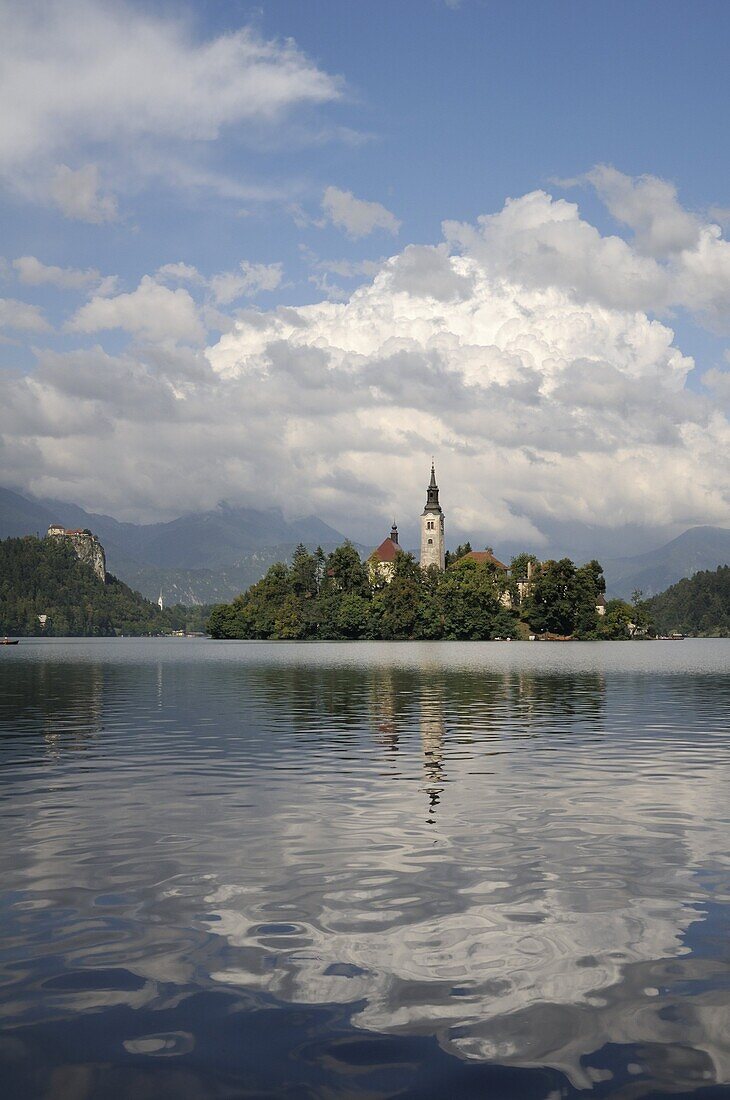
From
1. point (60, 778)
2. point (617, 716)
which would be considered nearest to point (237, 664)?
point (617, 716)

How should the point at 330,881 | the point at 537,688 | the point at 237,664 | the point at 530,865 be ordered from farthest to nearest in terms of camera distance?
the point at 237,664 < the point at 537,688 < the point at 530,865 < the point at 330,881

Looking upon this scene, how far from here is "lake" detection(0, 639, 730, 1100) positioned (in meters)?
9.06

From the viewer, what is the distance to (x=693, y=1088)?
28.1 ft

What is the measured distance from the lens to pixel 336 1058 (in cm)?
913

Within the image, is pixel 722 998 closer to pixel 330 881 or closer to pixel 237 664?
pixel 330 881

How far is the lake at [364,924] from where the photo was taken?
9062mm

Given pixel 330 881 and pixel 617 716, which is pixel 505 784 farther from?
pixel 617 716

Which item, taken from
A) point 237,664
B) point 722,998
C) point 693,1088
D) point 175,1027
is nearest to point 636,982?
point 722,998

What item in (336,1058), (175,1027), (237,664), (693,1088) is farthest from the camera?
(237,664)

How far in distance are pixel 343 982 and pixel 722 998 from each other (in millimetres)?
4161

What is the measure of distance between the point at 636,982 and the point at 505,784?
1373 cm

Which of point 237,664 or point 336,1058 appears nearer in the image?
point 336,1058

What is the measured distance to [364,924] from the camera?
12969mm

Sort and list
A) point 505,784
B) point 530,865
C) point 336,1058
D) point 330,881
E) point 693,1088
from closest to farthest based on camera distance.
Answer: point 693,1088, point 336,1058, point 330,881, point 530,865, point 505,784
